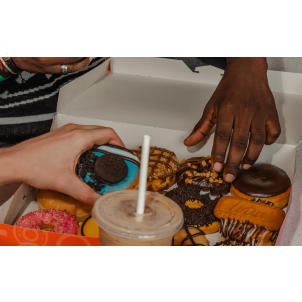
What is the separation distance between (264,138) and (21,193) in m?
1.23

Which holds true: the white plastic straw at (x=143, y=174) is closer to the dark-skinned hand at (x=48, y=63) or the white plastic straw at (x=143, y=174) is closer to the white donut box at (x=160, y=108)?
the white donut box at (x=160, y=108)

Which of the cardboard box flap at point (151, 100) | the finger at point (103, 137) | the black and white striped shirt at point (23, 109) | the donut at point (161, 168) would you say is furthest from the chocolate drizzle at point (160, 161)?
the black and white striped shirt at point (23, 109)

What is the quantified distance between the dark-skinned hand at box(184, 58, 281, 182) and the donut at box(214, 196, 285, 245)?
0.14 meters

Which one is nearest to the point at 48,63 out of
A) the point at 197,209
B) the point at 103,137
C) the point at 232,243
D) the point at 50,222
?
the point at 103,137

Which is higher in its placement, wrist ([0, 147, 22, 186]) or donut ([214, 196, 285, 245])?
wrist ([0, 147, 22, 186])

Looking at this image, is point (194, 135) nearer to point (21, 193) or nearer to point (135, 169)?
point (135, 169)

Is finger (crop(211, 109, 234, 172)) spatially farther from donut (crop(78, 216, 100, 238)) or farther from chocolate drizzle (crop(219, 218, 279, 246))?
donut (crop(78, 216, 100, 238))

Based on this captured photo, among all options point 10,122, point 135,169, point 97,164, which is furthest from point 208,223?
point 10,122

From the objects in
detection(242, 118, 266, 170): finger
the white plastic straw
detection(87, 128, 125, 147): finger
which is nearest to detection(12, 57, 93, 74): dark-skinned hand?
detection(87, 128, 125, 147): finger

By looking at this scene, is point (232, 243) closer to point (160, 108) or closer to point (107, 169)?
point (107, 169)

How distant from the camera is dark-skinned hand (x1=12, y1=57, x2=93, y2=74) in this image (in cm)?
169

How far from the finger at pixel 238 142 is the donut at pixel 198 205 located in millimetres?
230

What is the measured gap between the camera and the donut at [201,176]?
75.1 inches

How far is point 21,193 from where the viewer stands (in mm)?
1635
